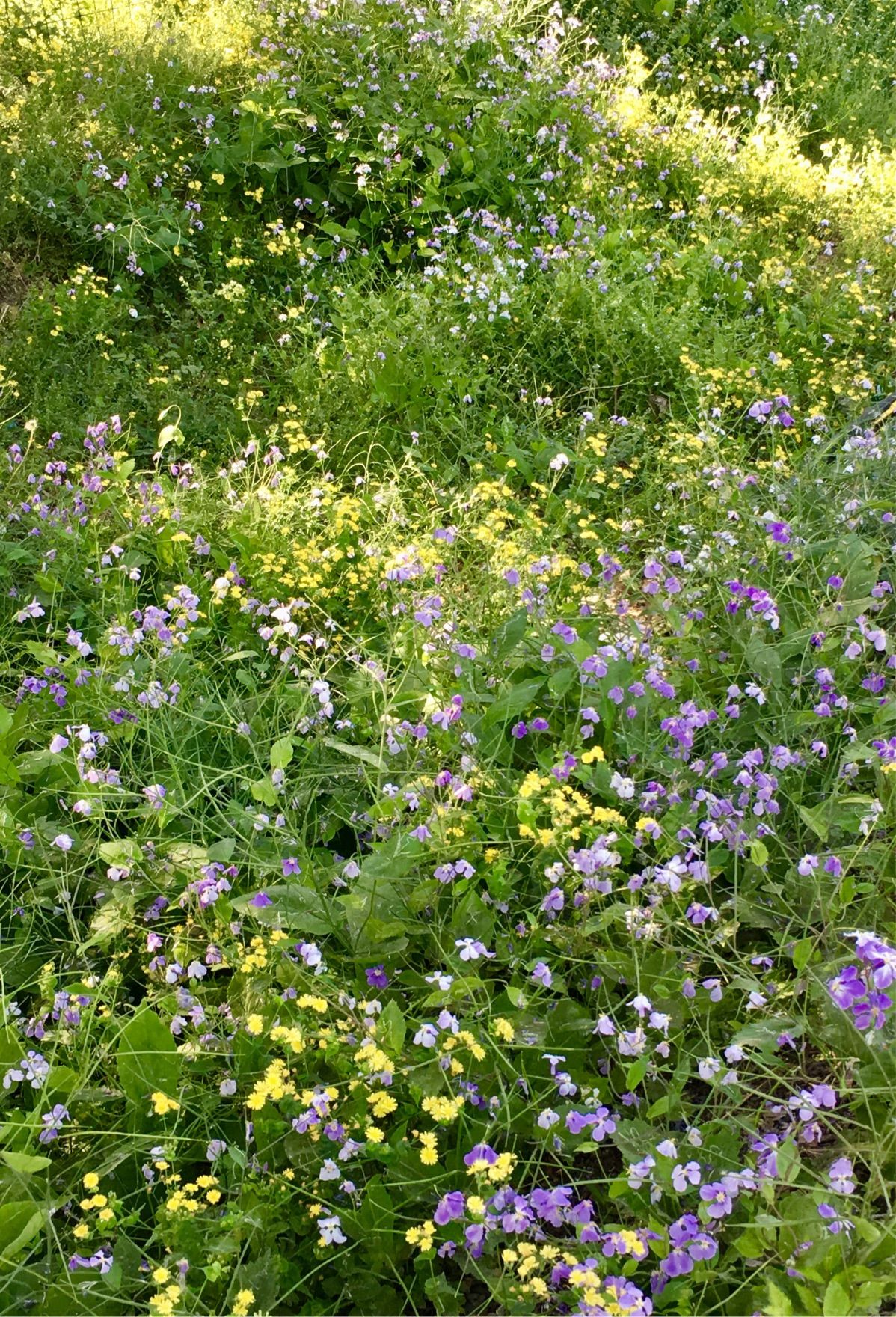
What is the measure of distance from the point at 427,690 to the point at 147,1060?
1.10m

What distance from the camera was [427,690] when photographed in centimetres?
271

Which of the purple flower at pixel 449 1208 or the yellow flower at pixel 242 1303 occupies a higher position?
the purple flower at pixel 449 1208

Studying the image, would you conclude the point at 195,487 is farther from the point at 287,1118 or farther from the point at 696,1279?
the point at 696,1279

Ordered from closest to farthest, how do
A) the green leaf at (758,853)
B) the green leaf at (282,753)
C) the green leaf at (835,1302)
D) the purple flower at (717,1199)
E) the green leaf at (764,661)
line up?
the green leaf at (835,1302) → the purple flower at (717,1199) → the green leaf at (758,853) → the green leaf at (282,753) → the green leaf at (764,661)

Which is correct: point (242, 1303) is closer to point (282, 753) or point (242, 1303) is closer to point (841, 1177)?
point (841, 1177)

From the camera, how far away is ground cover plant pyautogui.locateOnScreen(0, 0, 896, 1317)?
1.83 m

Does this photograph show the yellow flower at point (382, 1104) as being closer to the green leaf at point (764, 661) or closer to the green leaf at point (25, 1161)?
the green leaf at point (25, 1161)

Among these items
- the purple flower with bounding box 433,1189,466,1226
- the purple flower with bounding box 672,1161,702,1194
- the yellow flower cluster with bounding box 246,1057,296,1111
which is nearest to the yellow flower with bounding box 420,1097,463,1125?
the purple flower with bounding box 433,1189,466,1226

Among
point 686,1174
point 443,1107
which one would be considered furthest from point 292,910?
point 686,1174

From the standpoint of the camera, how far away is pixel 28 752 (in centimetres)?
272

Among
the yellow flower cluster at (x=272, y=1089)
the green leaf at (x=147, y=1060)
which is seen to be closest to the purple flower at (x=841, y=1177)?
the yellow flower cluster at (x=272, y=1089)

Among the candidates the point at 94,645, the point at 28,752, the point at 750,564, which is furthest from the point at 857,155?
the point at 28,752

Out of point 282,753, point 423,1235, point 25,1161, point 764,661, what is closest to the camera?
point 423,1235

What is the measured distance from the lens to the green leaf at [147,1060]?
202 centimetres
